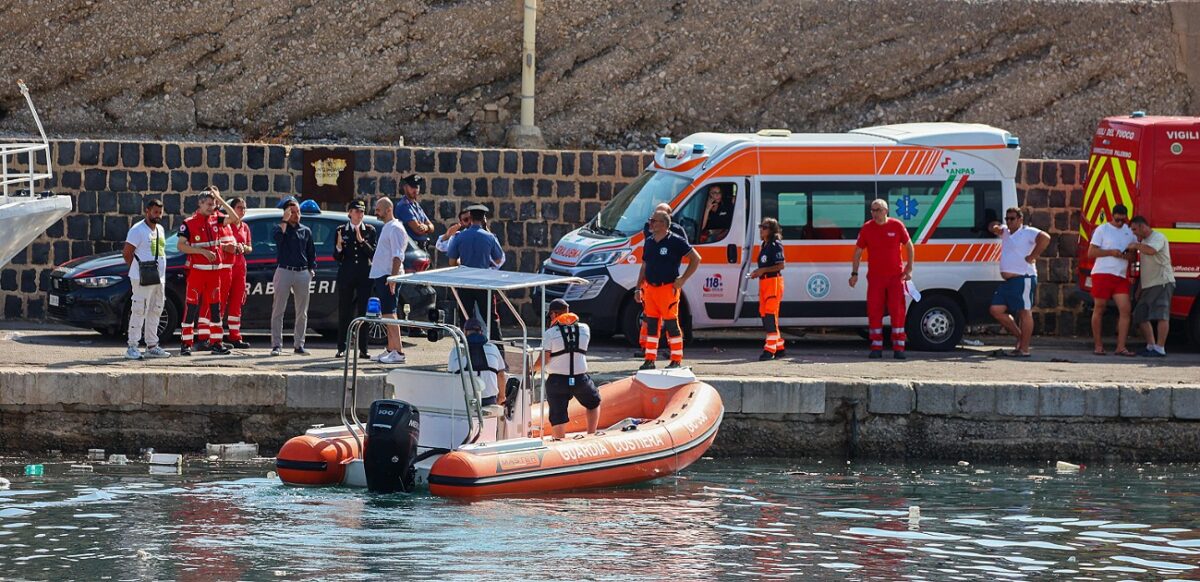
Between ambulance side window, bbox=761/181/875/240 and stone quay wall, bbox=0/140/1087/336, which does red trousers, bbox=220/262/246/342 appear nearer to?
stone quay wall, bbox=0/140/1087/336

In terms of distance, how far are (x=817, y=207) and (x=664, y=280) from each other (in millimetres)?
2859

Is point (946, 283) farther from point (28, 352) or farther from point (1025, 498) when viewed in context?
point (28, 352)

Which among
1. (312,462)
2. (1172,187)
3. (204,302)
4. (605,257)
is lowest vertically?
(312,462)

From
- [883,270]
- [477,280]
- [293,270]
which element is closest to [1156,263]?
[883,270]

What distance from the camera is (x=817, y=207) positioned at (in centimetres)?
1848

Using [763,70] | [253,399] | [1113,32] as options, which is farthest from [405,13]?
[253,399]

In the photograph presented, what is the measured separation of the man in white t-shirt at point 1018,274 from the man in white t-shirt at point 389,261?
6148 mm

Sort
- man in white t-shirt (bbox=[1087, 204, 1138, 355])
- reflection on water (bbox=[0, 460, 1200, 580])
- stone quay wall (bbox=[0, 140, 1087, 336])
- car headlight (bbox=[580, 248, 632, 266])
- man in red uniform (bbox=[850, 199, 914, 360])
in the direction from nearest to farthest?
reflection on water (bbox=[0, 460, 1200, 580]) < man in red uniform (bbox=[850, 199, 914, 360]) < car headlight (bbox=[580, 248, 632, 266]) < man in white t-shirt (bbox=[1087, 204, 1138, 355]) < stone quay wall (bbox=[0, 140, 1087, 336])

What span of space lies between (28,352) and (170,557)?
23.0 ft

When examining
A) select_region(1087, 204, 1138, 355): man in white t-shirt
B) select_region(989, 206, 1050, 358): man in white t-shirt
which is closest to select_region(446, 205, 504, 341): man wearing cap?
select_region(989, 206, 1050, 358): man in white t-shirt

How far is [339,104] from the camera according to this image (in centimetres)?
2845

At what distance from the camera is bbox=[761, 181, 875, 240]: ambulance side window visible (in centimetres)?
1836

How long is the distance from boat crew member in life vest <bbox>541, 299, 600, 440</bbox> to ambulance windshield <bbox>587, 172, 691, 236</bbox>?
4669 millimetres

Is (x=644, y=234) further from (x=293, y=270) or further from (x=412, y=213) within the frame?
(x=293, y=270)
